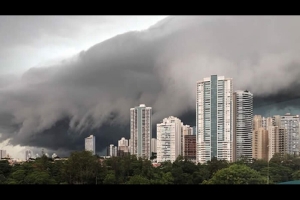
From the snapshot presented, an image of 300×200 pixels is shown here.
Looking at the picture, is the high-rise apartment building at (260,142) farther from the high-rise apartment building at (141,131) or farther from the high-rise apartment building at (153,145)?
the high-rise apartment building at (141,131)

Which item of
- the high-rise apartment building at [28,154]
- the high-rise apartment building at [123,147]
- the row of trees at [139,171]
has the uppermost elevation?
the high-rise apartment building at [123,147]

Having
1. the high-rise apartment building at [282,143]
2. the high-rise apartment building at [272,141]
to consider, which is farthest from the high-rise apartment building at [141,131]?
the high-rise apartment building at [282,143]

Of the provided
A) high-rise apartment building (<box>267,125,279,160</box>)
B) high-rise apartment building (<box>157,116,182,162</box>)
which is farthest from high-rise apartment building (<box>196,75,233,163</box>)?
high-rise apartment building (<box>267,125,279,160</box>)

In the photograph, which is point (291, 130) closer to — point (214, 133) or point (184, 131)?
point (214, 133)

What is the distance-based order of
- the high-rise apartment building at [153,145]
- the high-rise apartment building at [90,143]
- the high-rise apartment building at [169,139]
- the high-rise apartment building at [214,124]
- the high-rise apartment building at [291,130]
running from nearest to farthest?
1. the high-rise apartment building at [291,130]
2. the high-rise apartment building at [90,143]
3. the high-rise apartment building at [169,139]
4. the high-rise apartment building at [153,145]
5. the high-rise apartment building at [214,124]

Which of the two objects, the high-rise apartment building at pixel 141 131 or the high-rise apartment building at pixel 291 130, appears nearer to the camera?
the high-rise apartment building at pixel 291 130

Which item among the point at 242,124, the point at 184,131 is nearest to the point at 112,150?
the point at 184,131
